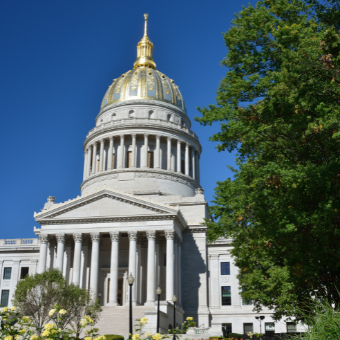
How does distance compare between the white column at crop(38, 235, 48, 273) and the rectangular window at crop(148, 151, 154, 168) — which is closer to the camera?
the white column at crop(38, 235, 48, 273)

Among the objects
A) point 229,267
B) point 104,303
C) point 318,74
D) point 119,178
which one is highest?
point 119,178

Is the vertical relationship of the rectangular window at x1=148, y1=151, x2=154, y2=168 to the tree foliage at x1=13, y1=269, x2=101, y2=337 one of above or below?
above

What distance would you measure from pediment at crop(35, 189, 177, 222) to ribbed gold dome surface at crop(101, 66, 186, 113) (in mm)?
27541

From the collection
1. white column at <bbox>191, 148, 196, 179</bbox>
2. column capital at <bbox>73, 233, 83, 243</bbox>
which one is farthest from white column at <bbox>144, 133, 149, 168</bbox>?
column capital at <bbox>73, 233, 83, 243</bbox>

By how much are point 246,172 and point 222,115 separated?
3402 millimetres

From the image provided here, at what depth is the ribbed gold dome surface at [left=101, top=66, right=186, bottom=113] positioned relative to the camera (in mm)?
75250

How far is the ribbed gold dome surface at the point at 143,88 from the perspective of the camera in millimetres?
75250

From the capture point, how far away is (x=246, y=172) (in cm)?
2222

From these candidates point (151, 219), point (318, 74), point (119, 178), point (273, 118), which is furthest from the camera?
point (119, 178)

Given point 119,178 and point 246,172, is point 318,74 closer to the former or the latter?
point 246,172

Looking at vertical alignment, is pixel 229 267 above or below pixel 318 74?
below

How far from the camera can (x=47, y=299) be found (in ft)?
121

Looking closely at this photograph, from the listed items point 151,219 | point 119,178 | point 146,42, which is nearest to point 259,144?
point 151,219

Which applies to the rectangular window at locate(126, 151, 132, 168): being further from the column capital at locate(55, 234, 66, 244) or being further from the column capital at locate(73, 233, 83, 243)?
the column capital at locate(55, 234, 66, 244)
